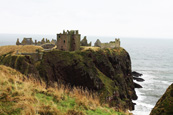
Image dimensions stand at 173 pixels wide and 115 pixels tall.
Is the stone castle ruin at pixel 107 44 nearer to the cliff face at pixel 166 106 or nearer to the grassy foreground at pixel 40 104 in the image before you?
the grassy foreground at pixel 40 104

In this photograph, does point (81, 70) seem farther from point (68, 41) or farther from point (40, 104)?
point (40, 104)

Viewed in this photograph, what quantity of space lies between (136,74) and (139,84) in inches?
734

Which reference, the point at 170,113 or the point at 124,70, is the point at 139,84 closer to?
the point at 124,70

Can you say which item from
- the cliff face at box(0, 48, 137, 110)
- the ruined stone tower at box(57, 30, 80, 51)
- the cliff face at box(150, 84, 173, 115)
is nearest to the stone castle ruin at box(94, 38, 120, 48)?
the cliff face at box(0, 48, 137, 110)

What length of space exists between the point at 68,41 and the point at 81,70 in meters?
15.8

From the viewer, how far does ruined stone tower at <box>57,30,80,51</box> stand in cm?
6956

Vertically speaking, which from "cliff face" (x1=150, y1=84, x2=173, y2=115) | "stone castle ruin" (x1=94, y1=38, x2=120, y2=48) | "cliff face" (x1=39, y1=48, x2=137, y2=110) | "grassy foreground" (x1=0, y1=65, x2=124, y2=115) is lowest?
"cliff face" (x1=39, y1=48, x2=137, y2=110)

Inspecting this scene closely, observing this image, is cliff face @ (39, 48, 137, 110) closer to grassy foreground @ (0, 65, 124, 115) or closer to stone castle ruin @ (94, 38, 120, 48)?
stone castle ruin @ (94, 38, 120, 48)

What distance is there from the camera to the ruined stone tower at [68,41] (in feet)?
228

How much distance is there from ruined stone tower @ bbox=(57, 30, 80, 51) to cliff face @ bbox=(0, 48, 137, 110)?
15.3ft

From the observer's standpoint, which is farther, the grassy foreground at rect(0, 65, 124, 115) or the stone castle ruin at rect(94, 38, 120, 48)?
the stone castle ruin at rect(94, 38, 120, 48)

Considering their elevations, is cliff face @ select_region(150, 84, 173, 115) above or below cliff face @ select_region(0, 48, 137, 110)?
above

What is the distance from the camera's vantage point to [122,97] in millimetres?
64812

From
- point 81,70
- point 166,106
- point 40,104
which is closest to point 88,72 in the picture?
point 81,70
